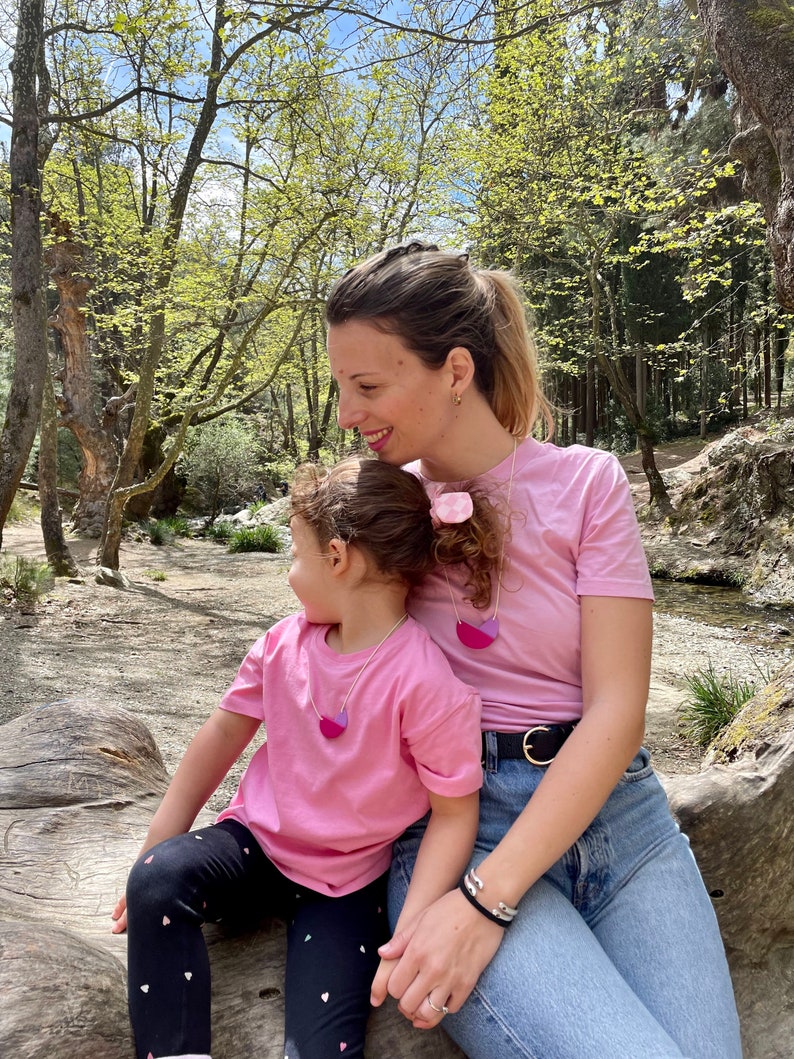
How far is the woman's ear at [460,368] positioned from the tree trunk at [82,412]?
1388cm

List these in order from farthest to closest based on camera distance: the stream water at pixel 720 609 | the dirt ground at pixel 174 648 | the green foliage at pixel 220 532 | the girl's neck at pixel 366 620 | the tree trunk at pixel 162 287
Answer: the green foliage at pixel 220 532
the tree trunk at pixel 162 287
the stream water at pixel 720 609
the dirt ground at pixel 174 648
the girl's neck at pixel 366 620

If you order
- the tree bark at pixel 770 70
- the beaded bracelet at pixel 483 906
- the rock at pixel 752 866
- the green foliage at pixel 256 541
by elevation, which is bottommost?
the green foliage at pixel 256 541

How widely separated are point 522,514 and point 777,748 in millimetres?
890

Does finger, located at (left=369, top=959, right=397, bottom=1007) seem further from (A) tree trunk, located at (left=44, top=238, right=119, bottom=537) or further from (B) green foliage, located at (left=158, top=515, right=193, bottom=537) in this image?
(B) green foliage, located at (left=158, top=515, right=193, bottom=537)

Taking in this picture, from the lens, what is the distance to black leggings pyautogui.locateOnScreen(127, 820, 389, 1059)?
109 centimetres

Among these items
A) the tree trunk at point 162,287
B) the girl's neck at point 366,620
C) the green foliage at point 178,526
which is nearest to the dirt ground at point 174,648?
the tree trunk at point 162,287

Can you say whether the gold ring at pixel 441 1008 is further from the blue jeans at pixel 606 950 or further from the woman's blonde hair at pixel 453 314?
the woman's blonde hair at pixel 453 314

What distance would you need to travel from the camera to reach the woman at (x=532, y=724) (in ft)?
3.52

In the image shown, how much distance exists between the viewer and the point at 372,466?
57.4 inches

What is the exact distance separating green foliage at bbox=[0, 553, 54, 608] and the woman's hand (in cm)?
740

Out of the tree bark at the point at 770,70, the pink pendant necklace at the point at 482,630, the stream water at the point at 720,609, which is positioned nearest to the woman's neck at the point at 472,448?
the pink pendant necklace at the point at 482,630

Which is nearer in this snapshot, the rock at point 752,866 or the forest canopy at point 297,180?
the rock at point 752,866

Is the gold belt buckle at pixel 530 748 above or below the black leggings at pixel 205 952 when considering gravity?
above

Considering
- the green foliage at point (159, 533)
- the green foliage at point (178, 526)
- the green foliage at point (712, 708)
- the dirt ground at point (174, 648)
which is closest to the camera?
the green foliage at point (712, 708)
